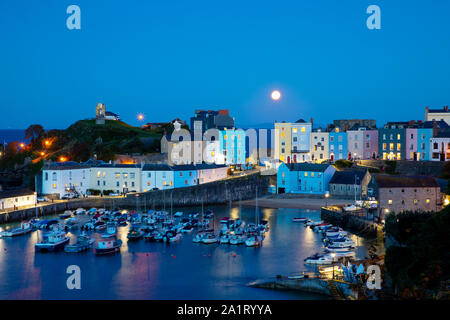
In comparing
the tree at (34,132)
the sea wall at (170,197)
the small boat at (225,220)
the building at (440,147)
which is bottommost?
the small boat at (225,220)

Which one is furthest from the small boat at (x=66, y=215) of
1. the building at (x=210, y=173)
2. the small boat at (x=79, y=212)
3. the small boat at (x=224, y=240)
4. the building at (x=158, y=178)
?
the small boat at (x=224, y=240)

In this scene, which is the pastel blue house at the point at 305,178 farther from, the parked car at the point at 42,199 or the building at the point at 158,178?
the parked car at the point at 42,199

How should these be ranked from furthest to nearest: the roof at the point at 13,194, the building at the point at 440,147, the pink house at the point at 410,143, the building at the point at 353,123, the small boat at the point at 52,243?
the building at the point at 353,123 < the pink house at the point at 410,143 < the building at the point at 440,147 < the roof at the point at 13,194 < the small boat at the point at 52,243

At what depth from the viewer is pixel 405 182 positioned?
27.3 meters

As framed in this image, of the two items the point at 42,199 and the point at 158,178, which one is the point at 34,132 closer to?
the point at 42,199

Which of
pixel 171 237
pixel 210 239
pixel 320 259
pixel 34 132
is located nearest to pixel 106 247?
pixel 171 237

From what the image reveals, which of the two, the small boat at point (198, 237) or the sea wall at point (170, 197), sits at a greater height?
the sea wall at point (170, 197)

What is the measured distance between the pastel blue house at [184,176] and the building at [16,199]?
389 inches

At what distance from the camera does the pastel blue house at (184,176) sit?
38.9 m

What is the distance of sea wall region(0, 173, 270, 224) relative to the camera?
34062 millimetres

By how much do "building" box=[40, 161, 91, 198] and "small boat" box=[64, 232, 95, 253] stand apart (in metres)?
13.1

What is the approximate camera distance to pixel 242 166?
50.0 m

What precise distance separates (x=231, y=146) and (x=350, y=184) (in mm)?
17060
